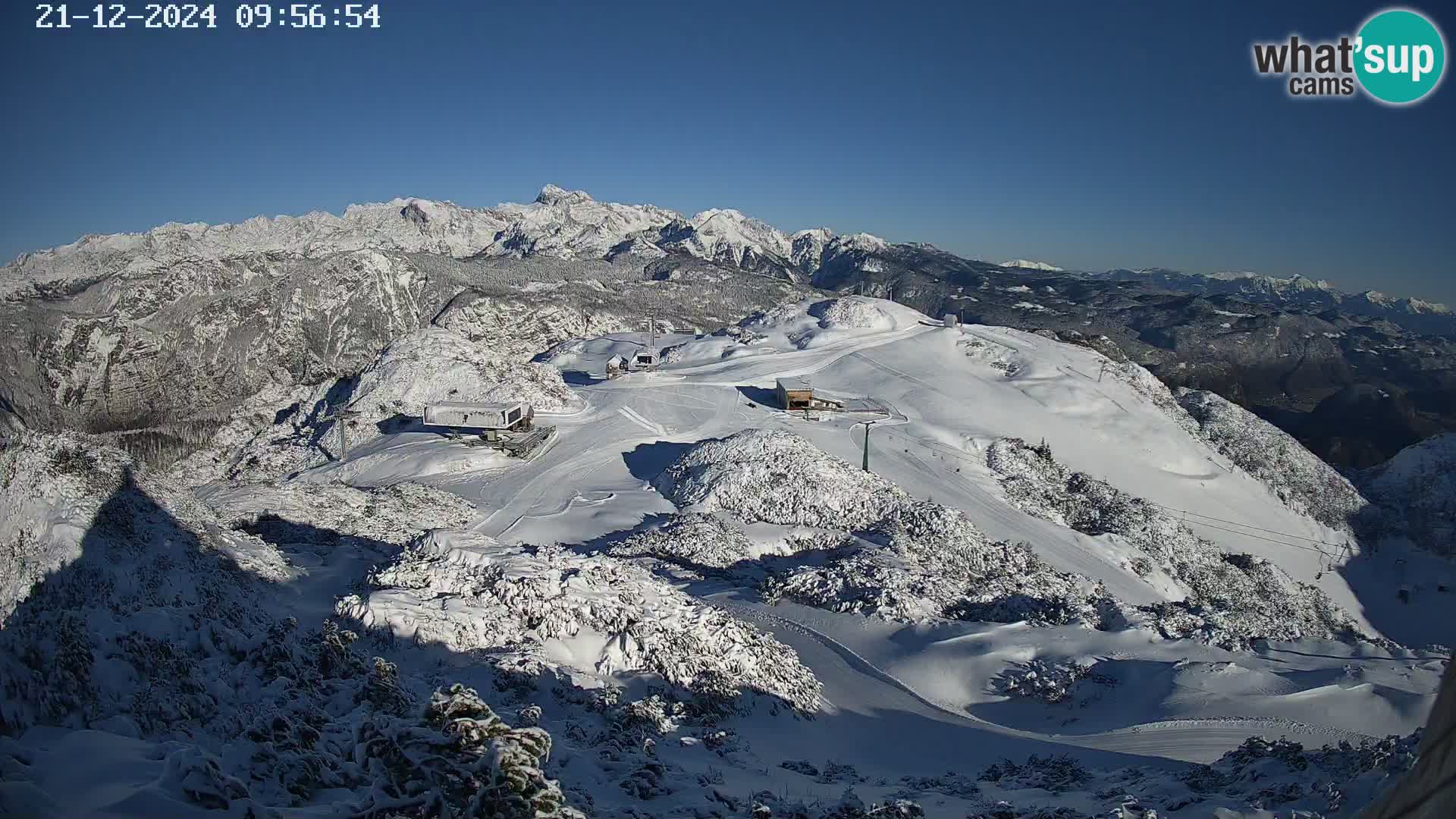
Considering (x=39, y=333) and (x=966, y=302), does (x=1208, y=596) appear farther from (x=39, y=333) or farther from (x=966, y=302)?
(x=966, y=302)

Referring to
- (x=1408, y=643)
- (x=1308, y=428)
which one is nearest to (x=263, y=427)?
(x=1408, y=643)

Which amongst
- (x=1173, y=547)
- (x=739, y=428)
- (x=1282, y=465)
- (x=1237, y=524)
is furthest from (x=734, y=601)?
(x=1282, y=465)

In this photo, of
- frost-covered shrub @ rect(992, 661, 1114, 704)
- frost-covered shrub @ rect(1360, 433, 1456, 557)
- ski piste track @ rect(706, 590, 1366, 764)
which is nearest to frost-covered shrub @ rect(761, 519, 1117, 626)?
frost-covered shrub @ rect(992, 661, 1114, 704)

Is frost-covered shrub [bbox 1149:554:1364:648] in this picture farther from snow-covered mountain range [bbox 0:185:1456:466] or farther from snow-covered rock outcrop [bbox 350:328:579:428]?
snow-covered mountain range [bbox 0:185:1456:466]

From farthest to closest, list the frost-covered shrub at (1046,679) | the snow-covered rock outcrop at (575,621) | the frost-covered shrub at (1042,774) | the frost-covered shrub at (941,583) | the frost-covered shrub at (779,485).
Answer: the frost-covered shrub at (779,485), the frost-covered shrub at (941,583), the frost-covered shrub at (1046,679), the snow-covered rock outcrop at (575,621), the frost-covered shrub at (1042,774)

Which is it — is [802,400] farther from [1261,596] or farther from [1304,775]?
[1304,775]

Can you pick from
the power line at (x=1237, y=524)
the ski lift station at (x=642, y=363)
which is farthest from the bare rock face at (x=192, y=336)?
the power line at (x=1237, y=524)

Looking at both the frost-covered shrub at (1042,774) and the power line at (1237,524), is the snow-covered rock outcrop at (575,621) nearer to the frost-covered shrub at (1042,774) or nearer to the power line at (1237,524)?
the frost-covered shrub at (1042,774)
